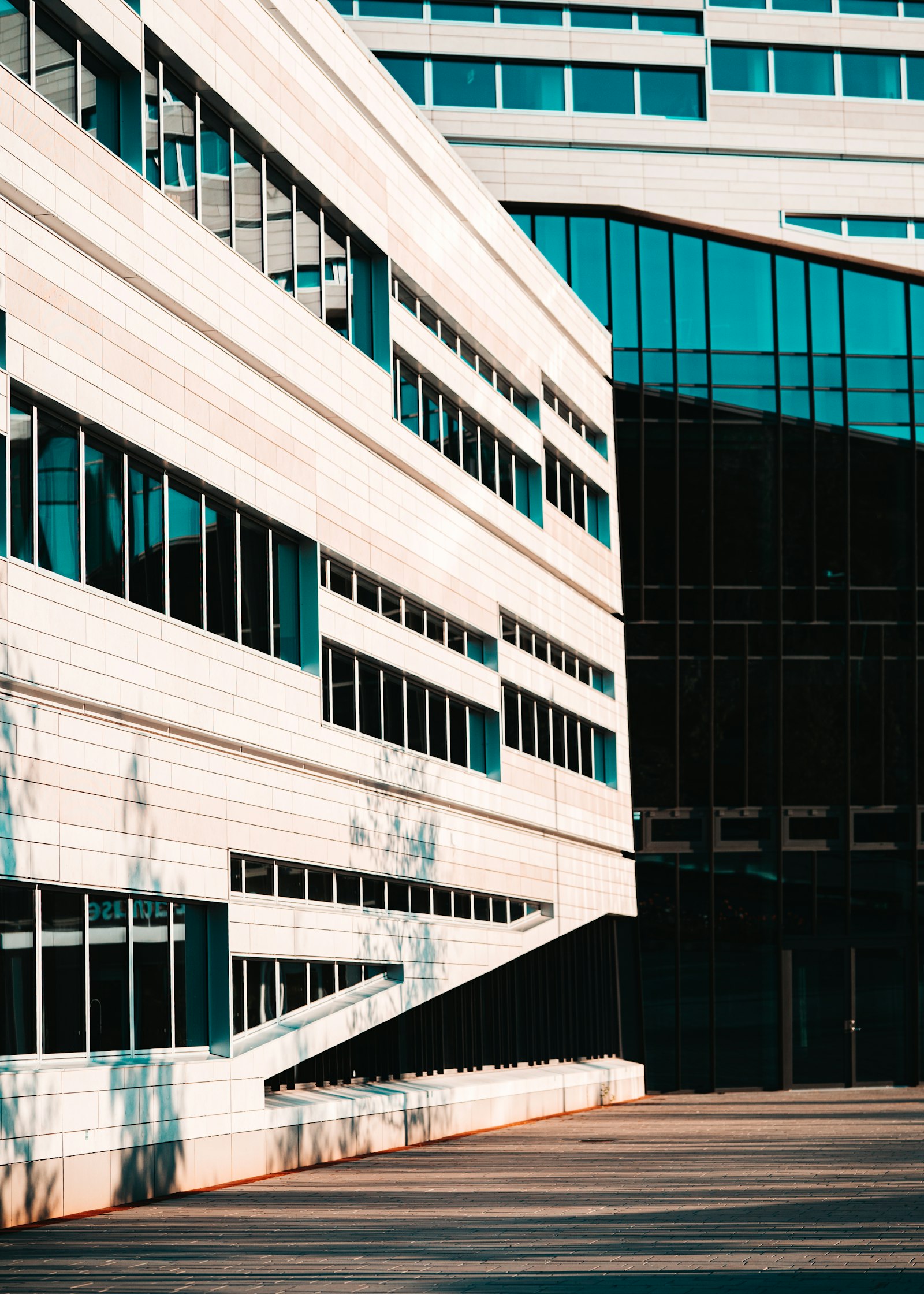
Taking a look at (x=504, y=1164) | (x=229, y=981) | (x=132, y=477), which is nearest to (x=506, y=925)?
(x=504, y=1164)

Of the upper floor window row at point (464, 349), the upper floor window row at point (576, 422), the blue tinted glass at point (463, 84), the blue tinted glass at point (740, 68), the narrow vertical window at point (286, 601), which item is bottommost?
the narrow vertical window at point (286, 601)

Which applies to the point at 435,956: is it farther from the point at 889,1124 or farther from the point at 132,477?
the point at 132,477

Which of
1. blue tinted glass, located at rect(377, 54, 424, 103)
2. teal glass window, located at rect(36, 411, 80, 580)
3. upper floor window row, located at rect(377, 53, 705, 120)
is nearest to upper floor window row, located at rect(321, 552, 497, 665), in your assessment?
teal glass window, located at rect(36, 411, 80, 580)

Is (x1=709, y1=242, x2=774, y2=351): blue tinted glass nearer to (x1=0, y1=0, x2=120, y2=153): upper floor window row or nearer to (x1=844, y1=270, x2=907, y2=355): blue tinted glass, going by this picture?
(x1=844, y1=270, x2=907, y2=355): blue tinted glass

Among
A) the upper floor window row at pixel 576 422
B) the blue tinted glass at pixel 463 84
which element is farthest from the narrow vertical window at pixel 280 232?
the blue tinted glass at pixel 463 84

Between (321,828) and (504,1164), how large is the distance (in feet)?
16.4

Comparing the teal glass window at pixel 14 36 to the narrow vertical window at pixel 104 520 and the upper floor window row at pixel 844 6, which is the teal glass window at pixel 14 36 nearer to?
the narrow vertical window at pixel 104 520

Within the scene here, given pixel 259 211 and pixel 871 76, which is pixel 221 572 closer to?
pixel 259 211

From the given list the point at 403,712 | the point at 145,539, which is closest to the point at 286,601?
the point at 145,539

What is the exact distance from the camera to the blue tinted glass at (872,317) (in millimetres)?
39250

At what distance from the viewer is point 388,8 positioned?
3722 cm

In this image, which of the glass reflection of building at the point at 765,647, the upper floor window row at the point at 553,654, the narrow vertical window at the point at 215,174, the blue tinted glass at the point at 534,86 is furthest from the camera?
the glass reflection of building at the point at 765,647

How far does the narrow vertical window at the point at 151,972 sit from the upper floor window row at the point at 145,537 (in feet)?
11.1

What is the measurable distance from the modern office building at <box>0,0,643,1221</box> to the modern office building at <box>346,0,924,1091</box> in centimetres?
607
